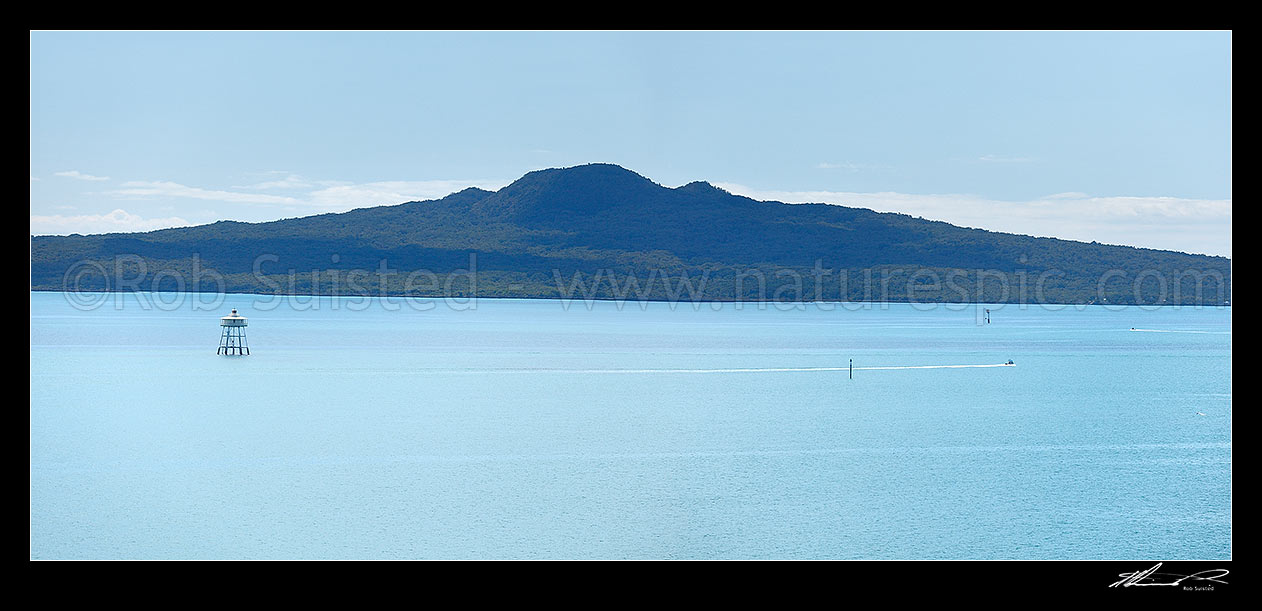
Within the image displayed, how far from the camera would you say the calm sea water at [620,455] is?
38.2 ft

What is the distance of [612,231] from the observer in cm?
9250

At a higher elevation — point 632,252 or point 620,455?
point 632,252

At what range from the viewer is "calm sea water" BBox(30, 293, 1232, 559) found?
1163cm
